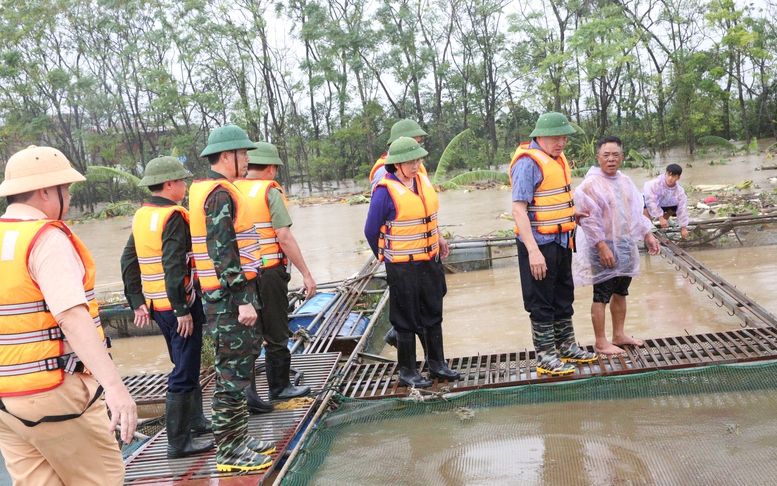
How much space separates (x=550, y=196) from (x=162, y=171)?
2458 millimetres

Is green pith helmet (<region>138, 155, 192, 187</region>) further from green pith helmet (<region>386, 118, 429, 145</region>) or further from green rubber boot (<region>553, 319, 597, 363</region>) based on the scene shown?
green rubber boot (<region>553, 319, 597, 363</region>)

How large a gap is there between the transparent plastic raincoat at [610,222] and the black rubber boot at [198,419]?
2.68 meters

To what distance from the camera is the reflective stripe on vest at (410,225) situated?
4.38 meters

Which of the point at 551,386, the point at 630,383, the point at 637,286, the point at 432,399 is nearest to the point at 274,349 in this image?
the point at 432,399

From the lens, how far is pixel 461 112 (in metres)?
32.0

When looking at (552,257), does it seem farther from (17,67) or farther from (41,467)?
(17,67)

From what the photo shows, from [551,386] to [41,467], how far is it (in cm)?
282

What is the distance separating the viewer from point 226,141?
11.4 feet

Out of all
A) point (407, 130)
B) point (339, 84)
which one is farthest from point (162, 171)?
point (339, 84)

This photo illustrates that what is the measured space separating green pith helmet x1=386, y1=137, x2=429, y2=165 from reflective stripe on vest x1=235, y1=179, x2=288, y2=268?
768 millimetres

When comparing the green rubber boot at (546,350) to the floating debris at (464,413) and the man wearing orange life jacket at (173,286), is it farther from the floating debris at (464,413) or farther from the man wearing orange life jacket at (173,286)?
the man wearing orange life jacket at (173,286)

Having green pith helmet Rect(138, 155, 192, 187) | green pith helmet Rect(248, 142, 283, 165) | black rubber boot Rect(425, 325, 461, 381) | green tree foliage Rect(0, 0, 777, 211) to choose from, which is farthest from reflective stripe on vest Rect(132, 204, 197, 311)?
green tree foliage Rect(0, 0, 777, 211)

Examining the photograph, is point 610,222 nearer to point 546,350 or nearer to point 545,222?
point 545,222

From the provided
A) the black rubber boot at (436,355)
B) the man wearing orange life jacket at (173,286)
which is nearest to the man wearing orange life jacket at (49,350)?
the man wearing orange life jacket at (173,286)
